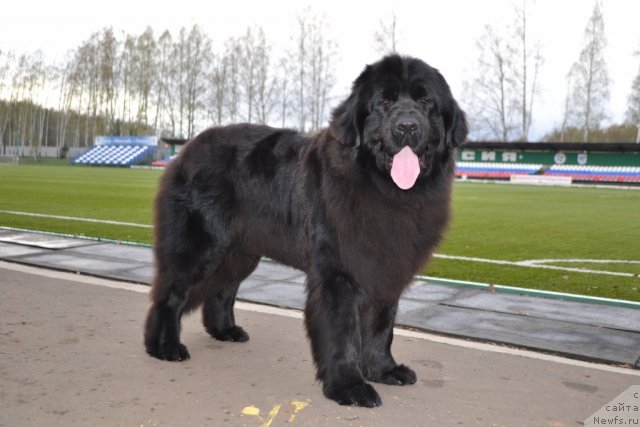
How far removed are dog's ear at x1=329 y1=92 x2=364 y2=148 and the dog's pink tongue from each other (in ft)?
0.92

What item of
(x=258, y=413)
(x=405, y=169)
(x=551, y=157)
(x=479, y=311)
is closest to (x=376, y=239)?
(x=405, y=169)

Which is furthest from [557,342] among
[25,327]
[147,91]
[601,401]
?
[147,91]

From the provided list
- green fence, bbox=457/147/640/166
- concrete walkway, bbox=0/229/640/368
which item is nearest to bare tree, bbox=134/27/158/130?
green fence, bbox=457/147/640/166

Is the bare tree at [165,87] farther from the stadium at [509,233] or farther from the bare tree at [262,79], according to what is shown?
the stadium at [509,233]

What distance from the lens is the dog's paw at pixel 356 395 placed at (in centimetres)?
330

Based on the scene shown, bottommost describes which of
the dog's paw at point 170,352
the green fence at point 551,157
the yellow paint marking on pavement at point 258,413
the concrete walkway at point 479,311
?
the yellow paint marking on pavement at point 258,413

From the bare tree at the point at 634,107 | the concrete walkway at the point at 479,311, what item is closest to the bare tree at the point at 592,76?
the bare tree at the point at 634,107

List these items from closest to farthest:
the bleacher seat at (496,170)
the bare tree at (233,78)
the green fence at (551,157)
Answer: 1. the green fence at (551,157)
2. the bleacher seat at (496,170)
3. the bare tree at (233,78)

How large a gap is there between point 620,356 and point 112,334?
3.65 m

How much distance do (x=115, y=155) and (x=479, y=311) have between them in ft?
206

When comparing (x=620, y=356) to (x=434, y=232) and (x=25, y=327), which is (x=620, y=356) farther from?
(x=25, y=327)

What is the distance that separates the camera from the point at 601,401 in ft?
11.2

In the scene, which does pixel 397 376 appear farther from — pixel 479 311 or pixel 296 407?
pixel 479 311

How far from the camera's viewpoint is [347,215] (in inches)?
137
